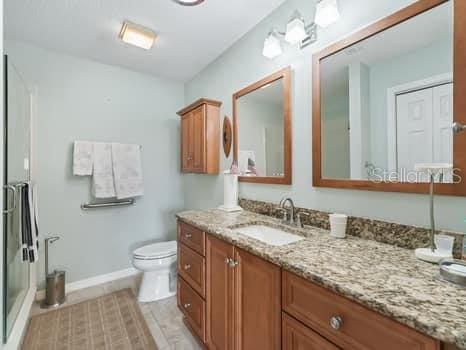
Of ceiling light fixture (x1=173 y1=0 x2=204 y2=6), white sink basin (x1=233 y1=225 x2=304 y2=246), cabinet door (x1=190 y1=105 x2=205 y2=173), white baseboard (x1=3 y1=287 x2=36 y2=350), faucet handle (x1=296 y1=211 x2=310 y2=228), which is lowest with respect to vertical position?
white baseboard (x1=3 y1=287 x2=36 y2=350)

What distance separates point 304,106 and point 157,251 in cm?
185

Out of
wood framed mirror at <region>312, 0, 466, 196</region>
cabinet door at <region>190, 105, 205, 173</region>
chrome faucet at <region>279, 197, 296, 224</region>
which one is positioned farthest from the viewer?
cabinet door at <region>190, 105, 205, 173</region>

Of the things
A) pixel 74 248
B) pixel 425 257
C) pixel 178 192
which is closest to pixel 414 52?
pixel 425 257

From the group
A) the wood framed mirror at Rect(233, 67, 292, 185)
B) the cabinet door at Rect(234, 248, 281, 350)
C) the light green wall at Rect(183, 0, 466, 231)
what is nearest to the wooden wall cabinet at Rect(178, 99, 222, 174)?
the light green wall at Rect(183, 0, 466, 231)

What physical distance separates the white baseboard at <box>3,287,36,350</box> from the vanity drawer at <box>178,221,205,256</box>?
1178mm

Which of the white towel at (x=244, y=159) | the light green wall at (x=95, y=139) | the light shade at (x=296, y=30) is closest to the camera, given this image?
the light shade at (x=296, y=30)

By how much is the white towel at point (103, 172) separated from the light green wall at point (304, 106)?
1.05m

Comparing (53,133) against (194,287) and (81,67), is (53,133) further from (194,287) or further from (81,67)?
(194,287)

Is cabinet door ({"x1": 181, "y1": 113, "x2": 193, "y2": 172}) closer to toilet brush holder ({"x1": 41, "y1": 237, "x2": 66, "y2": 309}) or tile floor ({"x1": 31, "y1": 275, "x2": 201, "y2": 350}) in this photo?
tile floor ({"x1": 31, "y1": 275, "x2": 201, "y2": 350})

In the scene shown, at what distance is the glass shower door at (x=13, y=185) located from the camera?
1466mm

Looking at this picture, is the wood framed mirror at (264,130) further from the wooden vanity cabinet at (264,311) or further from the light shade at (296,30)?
the wooden vanity cabinet at (264,311)

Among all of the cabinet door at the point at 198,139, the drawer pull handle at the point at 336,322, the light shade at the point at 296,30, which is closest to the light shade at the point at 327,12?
the light shade at the point at 296,30

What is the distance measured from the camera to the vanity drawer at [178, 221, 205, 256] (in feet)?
4.89

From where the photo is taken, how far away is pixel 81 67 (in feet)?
7.72
